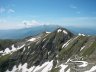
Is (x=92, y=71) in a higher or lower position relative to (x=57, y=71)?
higher

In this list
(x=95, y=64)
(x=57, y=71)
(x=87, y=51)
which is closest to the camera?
(x=95, y=64)

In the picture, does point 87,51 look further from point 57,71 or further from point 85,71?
point 85,71

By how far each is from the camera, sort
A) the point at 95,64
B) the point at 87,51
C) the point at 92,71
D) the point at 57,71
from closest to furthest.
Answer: the point at 92,71
the point at 95,64
the point at 57,71
the point at 87,51

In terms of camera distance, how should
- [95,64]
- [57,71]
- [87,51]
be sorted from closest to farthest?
[95,64] → [57,71] → [87,51]

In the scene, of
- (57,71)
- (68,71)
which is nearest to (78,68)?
(68,71)

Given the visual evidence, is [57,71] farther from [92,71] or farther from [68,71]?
[92,71]

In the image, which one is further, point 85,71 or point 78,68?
Result: point 78,68

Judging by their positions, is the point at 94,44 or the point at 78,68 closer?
the point at 78,68

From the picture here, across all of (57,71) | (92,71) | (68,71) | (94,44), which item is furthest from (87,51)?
(92,71)

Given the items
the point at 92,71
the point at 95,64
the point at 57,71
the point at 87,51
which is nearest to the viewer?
the point at 92,71
